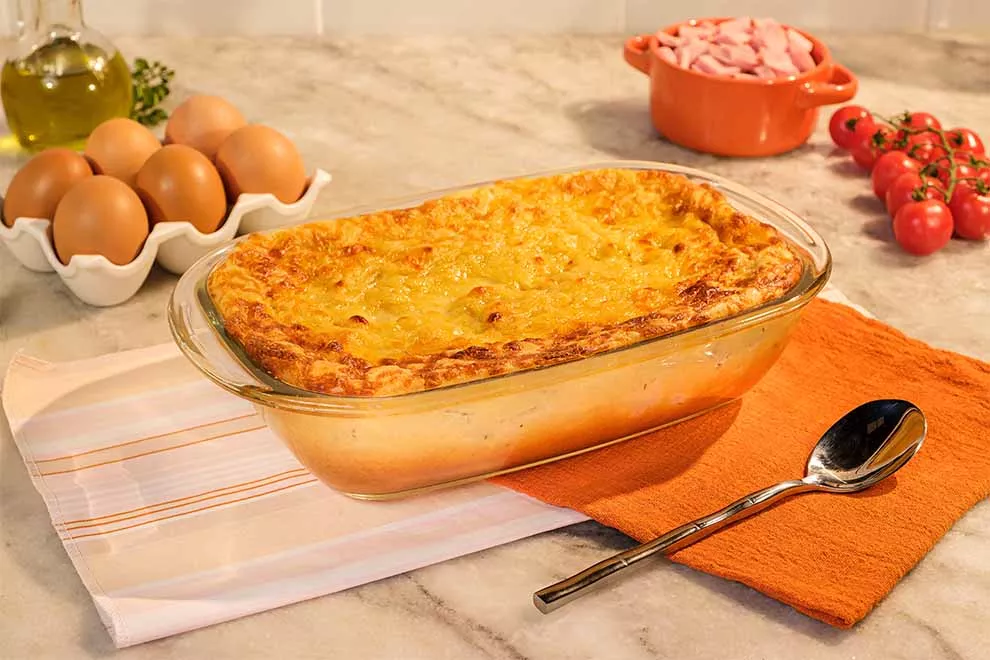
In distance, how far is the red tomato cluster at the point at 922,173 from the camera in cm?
179

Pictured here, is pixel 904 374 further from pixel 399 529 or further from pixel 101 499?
pixel 101 499

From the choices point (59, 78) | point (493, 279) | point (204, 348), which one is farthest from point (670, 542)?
point (59, 78)

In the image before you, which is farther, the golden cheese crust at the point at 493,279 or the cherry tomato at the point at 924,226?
the cherry tomato at the point at 924,226

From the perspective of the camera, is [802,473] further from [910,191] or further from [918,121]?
[918,121]

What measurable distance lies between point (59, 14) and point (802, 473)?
144cm

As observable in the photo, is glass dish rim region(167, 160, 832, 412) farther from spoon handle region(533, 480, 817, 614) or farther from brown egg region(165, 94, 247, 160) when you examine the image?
brown egg region(165, 94, 247, 160)

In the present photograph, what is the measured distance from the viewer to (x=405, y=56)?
2.58 m

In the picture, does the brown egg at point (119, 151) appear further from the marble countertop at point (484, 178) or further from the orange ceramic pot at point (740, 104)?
the orange ceramic pot at point (740, 104)

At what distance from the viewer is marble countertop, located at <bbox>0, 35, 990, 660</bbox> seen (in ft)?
3.58

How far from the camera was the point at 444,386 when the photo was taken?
1109mm

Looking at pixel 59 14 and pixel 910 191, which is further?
pixel 59 14

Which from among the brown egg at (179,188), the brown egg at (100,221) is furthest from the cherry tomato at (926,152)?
the brown egg at (100,221)

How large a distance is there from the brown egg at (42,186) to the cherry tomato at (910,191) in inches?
46.9

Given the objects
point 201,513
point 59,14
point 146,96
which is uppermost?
point 59,14
